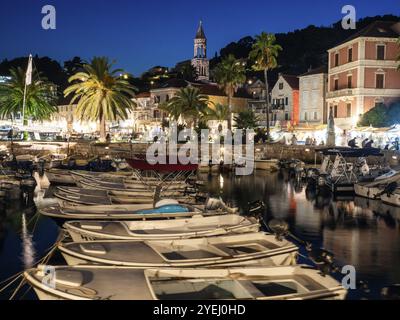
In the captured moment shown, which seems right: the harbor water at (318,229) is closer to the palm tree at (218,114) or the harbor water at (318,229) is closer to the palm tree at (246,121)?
the palm tree at (246,121)

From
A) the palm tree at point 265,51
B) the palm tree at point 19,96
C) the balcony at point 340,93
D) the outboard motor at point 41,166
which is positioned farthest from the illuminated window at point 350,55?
the palm tree at point 19,96

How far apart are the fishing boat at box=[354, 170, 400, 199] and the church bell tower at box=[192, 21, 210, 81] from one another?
91.9 m

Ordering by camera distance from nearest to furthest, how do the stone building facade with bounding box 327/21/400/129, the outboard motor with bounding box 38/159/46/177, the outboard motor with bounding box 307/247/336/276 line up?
the outboard motor with bounding box 307/247/336/276, the outboard motor with bounding box 38/159/46/177, the stone building facade with bounding box 327/21/400/129

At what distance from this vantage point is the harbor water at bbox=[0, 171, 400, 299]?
59.9 feet

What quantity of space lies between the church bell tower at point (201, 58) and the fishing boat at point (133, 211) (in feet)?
348

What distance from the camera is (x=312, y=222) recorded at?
91.2ft

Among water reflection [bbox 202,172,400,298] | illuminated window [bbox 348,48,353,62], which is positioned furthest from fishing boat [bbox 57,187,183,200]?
illuminated window [bbox 348,48,353,62]

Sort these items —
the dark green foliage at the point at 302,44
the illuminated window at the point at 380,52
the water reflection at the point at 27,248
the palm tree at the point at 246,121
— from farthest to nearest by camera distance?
the dark green foliage at the point at 302,44 < the palm tree at the point at 246,121 < the illuminated window at the point at 380,52 < the water reflection at the point at 27,248

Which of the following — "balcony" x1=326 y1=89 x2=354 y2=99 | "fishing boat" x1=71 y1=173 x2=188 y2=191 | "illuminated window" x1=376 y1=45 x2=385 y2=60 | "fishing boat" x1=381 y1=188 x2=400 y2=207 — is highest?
"illuminated window" x1=376 y1=45 x2=385 y2=60

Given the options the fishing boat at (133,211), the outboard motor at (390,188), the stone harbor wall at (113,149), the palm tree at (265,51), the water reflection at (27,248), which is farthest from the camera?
the palm tree at (265,51)

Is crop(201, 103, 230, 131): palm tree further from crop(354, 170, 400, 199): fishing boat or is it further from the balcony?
crop(354, 170, 400, 199): fishing boat

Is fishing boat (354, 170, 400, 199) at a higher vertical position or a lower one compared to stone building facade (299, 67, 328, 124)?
lower

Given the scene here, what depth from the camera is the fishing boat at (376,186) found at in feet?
112
